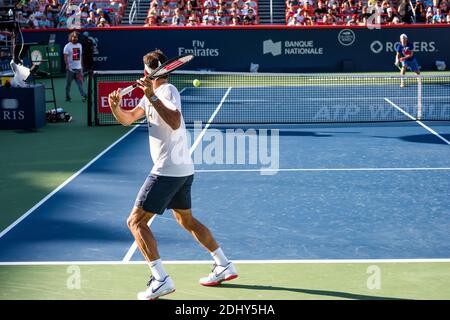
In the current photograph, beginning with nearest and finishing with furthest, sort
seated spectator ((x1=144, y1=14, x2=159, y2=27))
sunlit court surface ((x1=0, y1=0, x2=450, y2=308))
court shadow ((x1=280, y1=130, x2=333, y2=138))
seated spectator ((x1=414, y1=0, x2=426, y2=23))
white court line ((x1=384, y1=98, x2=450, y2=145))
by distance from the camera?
sunlit court surface ((x1=0, y1=0, x2=450, y2=308)) → white court line ((x1=384, y1=98, x2=450, y2=145)) → court shadow ((x1=280, y1=130, x2=333, y2=138)) → seated spectator ((x1=144, y1=14, x2=159, y2=27)) → seated spectator ((x1=414, y1=0, x2=426, y2=23))

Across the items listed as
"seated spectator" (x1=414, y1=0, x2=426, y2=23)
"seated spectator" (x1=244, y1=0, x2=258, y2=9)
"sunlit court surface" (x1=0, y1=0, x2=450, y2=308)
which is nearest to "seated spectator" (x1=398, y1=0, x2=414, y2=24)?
"seated spectator" (x1=414, y1=0, x2=426, y2=23)

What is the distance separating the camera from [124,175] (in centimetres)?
1284

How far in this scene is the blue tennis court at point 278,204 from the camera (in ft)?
28.4

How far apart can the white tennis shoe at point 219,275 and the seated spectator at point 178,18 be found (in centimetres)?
2828

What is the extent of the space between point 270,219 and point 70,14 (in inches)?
1104

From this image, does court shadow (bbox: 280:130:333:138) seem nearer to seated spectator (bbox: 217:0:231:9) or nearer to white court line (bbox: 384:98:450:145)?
white court line (bbox: 384:98:450:145)

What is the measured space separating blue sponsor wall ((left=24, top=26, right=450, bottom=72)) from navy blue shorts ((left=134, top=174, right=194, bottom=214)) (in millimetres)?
26912

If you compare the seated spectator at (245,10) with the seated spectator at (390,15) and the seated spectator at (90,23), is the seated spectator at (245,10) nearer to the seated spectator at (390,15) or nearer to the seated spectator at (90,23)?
the seated spectator at (390,15)

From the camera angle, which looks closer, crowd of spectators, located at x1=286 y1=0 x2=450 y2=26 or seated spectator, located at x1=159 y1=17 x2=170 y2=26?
crowd of spectators, located at x1=286 y1=0 x2=450 y2=26

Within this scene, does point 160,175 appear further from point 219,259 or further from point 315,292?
point 315,292

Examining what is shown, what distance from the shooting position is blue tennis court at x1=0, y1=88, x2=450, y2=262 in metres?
8.65

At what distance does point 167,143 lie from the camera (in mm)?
7051

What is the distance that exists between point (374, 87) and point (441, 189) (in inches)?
612
